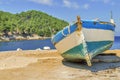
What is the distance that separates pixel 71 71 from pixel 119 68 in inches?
111

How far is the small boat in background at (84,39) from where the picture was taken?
51.0 feet

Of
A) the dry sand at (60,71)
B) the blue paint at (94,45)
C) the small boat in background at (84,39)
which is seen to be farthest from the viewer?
the blue paint at (94,45)

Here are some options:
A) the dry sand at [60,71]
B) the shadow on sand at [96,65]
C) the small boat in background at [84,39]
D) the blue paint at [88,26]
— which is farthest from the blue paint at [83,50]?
the blue paint at [88,26]

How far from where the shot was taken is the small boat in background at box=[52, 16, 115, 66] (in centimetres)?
1555

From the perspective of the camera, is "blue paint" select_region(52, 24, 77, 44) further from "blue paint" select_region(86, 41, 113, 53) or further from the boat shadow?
the boat shadow

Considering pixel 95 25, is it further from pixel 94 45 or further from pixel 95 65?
pixel 95 65

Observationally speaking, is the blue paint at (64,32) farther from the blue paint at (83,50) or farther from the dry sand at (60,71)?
the dry sand at (60,71)

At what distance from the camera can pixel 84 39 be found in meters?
15.5

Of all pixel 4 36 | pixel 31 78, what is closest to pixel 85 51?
pixel 31 78

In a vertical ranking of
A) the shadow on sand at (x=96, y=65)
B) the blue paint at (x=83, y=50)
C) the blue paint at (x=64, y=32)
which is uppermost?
the blue paint at (x=64, y=32)

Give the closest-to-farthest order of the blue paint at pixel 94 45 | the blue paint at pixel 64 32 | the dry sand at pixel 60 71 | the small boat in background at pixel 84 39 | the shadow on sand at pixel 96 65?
1. the dry sand at pixel 60 71
2. the small boat in background at pixel 84 39
3. the blue paint at pixel 64 32
4. the blue paint at pixel 94 45
5. the shadow on sand at pixel 96 65

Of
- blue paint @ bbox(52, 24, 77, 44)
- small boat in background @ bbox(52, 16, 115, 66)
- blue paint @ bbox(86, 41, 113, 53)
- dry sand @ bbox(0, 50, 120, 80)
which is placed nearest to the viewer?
dry sand @ bbox(0, 50, 120, 80)

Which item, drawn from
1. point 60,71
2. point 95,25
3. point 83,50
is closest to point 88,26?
point 95,25

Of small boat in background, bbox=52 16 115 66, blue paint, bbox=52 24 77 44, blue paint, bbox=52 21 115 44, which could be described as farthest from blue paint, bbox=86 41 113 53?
blue paint, bbox=52 24 77 44
